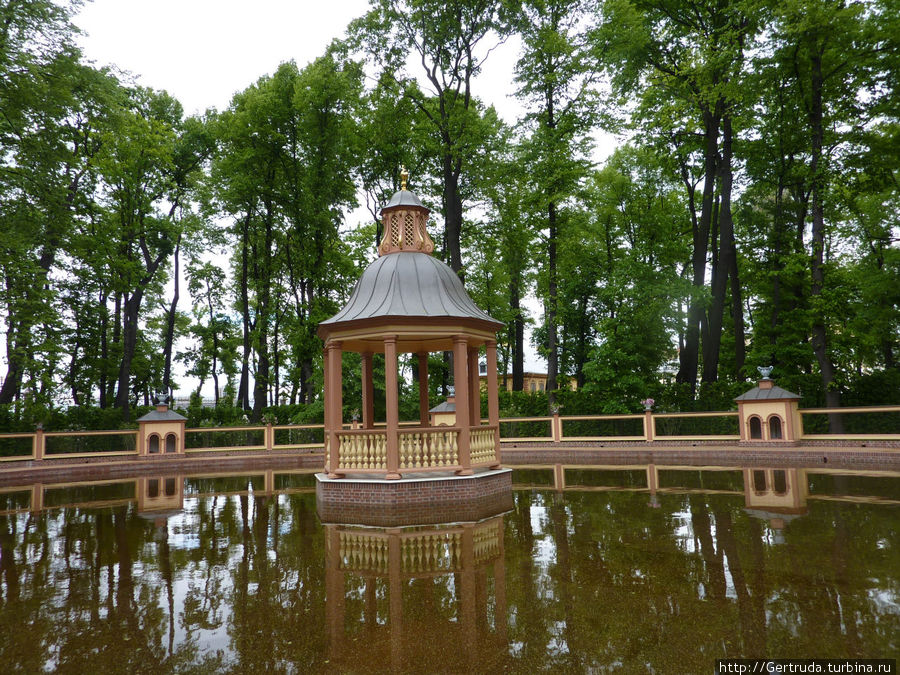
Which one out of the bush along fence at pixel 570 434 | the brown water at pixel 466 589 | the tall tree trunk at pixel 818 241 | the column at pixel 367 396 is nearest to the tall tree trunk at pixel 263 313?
the bush along fence at pixel 570 434

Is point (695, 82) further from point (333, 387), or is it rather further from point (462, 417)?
point (333, 387)

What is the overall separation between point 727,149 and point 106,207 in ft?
97.7

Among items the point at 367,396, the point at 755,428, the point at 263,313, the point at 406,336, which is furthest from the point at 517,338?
the point at 406,336

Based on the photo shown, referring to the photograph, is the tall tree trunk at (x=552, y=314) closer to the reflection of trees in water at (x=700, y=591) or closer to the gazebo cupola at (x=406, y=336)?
the gazebo cupola at (x=406, y=336)

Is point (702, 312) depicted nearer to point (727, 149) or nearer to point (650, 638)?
point (727, 149)

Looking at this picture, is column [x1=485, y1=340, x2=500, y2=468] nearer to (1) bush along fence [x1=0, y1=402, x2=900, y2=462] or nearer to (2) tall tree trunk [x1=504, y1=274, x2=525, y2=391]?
(1) bush along fence [x1=0, y1=402, x2=900, y2=462]

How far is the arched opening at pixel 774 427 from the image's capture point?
62.7 ft

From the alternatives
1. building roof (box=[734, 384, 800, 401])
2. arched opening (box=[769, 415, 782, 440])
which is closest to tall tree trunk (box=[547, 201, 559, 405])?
building roof (box=[734, 384, 800, 401])

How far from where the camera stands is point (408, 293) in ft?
39.2

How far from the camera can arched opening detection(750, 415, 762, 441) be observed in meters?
19.4

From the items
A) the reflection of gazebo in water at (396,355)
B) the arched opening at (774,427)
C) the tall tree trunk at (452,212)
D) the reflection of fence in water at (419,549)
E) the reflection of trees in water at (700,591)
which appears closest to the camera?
the reflection of trees in water at (700,591)

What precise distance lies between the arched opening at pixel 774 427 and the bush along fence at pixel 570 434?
24 millimetres

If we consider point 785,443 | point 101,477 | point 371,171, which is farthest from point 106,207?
point 785,443

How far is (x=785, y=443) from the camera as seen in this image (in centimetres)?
1858
